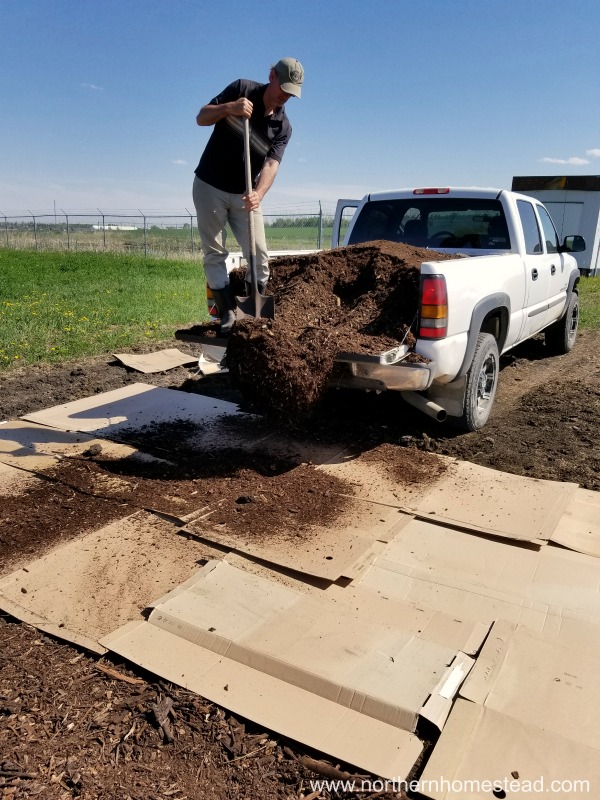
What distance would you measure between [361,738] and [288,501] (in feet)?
6.25

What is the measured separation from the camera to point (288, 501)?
13.0 ft

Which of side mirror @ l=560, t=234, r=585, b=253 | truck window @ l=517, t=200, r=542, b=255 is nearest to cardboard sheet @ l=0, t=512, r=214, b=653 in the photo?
truck window @ l=517, t=200, r=542, b=255

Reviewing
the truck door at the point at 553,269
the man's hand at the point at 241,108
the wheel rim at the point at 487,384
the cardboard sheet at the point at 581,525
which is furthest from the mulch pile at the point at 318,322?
the truck door at the point at 553,269

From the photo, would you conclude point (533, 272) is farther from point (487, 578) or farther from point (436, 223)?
point (487, 578)

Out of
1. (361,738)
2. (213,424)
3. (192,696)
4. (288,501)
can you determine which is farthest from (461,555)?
(213,424)

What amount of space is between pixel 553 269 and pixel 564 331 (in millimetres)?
1647

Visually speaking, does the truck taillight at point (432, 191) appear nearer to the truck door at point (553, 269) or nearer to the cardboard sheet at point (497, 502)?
the truck door at point (553, 269)

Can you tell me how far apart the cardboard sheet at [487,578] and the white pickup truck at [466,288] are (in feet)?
3.84

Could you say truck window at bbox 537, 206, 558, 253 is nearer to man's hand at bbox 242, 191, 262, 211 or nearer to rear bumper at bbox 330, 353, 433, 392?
rear bumper at bbox 330, 353, 433, 392

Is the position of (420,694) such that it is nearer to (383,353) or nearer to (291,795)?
(291,795)

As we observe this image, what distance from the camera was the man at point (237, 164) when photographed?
4348mm

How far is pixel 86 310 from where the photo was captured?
10.7 meters

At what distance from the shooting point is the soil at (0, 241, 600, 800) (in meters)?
2.05

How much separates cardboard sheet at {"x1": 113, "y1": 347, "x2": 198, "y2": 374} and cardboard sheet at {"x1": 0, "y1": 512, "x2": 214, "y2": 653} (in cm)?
389
